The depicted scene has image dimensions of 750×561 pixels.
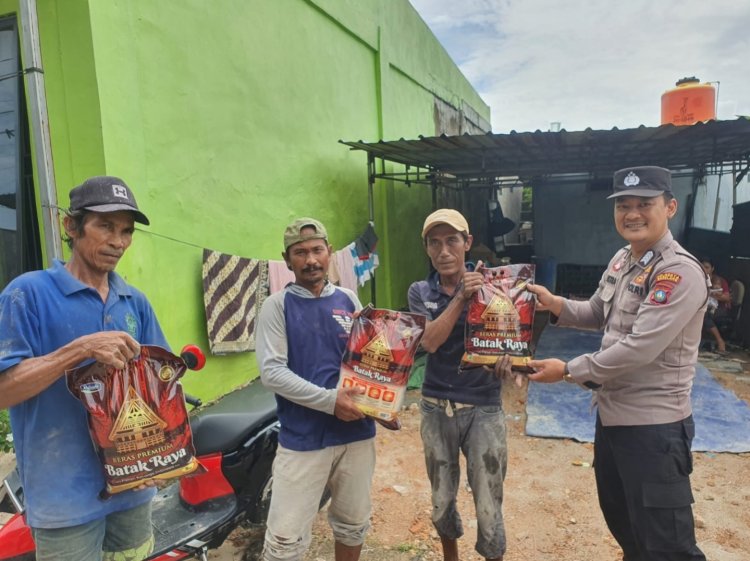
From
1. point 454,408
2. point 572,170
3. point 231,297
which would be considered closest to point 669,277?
point 454,408

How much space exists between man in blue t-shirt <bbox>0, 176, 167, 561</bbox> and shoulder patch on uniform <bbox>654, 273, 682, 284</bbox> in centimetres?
201

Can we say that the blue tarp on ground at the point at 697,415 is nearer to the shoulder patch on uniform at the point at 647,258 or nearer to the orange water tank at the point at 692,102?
the shoulder patch on uniform at the point at 647,258

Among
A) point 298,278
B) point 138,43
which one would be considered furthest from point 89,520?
point 138,43

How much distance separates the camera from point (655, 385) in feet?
6.64

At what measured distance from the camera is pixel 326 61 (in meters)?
6.51

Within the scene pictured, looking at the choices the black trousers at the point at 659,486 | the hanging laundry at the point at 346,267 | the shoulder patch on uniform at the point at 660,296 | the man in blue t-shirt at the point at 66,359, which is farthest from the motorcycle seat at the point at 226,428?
the hanging laundry at the point at 346,267

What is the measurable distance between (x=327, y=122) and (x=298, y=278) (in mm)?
4784

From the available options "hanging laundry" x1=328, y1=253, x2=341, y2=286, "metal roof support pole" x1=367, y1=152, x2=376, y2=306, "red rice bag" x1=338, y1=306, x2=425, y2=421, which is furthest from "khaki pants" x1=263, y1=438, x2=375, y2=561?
"metal roof support pole" x1=367, y1=152, x2=376, y2=306

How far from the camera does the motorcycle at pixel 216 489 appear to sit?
246cm

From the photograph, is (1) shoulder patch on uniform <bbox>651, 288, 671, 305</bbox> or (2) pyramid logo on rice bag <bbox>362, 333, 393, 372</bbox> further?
(2) pyramid logo on rice bag <bbox>362, 333, 393, 372</bbox>

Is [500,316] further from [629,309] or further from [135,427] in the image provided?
[135,427]

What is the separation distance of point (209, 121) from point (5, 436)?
2.87 metres

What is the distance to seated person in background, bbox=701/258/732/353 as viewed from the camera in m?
7.67

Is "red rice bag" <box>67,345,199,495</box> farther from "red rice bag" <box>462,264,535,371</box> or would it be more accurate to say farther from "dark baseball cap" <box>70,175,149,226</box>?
"red rice bag" <box>462,264,535,371</box>
